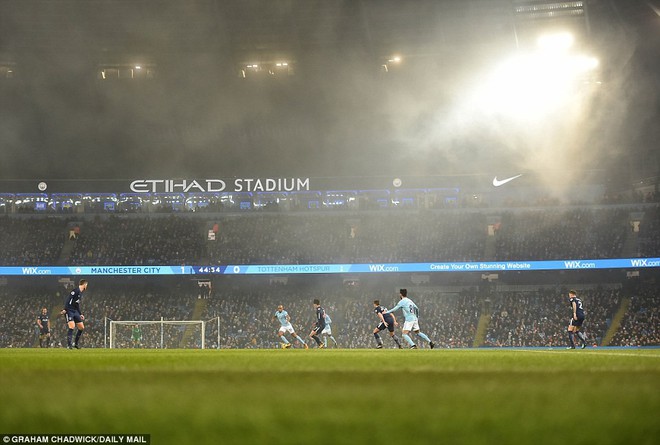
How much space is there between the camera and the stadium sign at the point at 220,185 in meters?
52.4

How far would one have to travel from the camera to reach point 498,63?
3631cm

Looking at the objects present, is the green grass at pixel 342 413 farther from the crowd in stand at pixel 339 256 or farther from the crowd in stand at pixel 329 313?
the crowd in stand at pixel 339 256

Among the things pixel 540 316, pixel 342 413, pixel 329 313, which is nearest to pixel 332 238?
pixel 329 313

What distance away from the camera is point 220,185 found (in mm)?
52938

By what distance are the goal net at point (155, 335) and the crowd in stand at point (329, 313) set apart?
0.06 meters

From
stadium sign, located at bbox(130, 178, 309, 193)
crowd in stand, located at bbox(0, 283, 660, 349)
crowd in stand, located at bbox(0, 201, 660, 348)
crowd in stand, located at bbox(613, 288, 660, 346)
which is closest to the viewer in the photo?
crowd in stand, located at bbox(613, 288, 660, 346)

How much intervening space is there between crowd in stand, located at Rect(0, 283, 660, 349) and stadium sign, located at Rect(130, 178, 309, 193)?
25.4ft

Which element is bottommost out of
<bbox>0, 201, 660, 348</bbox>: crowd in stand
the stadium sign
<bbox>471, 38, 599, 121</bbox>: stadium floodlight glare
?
<bbox>0, 201, 660, 348</bbox>: crowd in stand

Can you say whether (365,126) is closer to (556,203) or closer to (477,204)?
(477,204)

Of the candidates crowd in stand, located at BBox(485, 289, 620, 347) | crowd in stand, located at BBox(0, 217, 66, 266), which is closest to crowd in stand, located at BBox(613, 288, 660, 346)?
crowd in stand, located at BBox(485, 289, 620, 347)

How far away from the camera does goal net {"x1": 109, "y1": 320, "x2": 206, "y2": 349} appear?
127ft

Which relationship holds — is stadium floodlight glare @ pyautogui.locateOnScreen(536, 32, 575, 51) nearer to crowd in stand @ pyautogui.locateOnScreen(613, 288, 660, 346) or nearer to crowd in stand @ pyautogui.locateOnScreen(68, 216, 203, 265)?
crowd in stand @ pyautogui.locateOnScreen(613, 288, 660, 346)

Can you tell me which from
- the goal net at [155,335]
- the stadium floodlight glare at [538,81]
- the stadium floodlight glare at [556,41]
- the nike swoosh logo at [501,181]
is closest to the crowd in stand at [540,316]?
the nike swoosh logo at [501,181]

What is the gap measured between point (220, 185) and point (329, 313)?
14164mm
